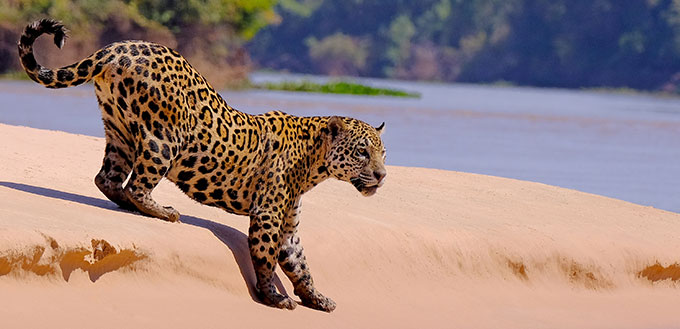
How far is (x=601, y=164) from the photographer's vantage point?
24.3 meters

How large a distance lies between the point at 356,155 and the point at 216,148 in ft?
2.87

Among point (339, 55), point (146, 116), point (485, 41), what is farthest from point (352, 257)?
point (339, 55)

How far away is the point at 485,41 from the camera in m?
98.6

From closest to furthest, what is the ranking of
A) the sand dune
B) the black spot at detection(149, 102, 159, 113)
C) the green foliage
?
1. the sand dune
2. the black spot at detection(149, 102, 159, 113)
3. the green foliage

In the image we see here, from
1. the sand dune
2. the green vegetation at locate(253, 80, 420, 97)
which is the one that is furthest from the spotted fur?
the green vegetation at locate(253, 80, 420, 97)

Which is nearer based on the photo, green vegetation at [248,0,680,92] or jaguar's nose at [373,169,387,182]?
jaguar's nose at [373,169,387,182]

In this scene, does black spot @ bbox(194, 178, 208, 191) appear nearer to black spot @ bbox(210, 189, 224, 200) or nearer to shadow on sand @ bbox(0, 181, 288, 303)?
black spot @ bbox(210, 189, 224, 200)

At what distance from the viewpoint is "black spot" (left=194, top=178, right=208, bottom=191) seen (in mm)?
8672

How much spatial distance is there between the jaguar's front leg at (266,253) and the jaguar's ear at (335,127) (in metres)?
0.66

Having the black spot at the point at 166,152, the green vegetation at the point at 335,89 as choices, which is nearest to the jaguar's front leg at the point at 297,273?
the black spot at the point at 166,152

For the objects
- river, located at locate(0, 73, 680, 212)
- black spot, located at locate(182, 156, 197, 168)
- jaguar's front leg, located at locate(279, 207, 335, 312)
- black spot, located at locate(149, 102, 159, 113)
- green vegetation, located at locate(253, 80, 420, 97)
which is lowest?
green vegetation, located at locate(253, 80, 420, 97)

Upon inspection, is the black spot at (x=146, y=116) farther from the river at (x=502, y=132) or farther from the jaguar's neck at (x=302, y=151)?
the river at (x=502, y=132)

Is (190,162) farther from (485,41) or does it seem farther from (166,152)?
(485,41)

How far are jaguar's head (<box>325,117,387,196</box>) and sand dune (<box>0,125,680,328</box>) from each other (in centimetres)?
79
